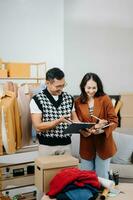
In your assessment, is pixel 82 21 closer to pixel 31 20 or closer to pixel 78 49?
pixel 78 49

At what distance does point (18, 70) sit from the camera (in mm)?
4355

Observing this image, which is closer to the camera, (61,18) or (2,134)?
(2,134)

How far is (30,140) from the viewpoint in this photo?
2754 millimetres

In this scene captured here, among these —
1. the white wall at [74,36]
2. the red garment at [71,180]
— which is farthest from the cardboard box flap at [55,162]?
the white wall at [74,36]

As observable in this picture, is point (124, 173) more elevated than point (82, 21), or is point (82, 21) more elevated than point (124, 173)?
point (82, 21)

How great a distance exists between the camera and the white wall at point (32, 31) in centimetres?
501

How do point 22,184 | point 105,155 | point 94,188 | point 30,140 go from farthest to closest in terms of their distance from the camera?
point 22,184, point 30,140, point 105,155, point 94,188

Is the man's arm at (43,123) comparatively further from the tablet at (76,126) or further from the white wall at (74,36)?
the white wall at (74,36)

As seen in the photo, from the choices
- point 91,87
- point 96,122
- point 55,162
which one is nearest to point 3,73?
point 91,87

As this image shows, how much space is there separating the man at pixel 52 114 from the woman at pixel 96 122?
194 millimetres

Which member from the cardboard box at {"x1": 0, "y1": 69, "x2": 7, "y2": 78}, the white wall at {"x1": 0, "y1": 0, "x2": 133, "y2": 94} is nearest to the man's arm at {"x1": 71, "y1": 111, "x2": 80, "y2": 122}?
the cardboard box at {"x1": 0, "y1": 69, "x2": 7, "y2": 78}

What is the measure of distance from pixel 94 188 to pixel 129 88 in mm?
3161

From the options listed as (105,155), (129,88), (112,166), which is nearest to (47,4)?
(129,88)

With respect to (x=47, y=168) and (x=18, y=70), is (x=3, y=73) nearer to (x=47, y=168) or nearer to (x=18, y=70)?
(x=18, y=70)
